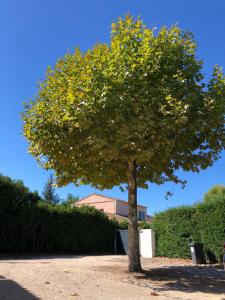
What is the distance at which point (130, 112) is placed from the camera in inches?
449

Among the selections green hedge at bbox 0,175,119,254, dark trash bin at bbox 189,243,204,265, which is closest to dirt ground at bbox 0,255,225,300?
dark trash bin at bbox 189,243,204,265

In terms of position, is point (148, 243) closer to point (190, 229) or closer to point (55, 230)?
point (190, 229)

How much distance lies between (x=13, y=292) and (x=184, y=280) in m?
5.57

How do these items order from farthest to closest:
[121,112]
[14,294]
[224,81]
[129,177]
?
[129,177]
[224,81]
[121,112]
[14,294]

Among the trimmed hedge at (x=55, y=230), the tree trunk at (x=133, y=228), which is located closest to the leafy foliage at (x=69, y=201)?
the trimmed hedge at (x=55, y=230)

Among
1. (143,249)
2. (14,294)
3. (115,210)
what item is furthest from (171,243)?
(115,210)

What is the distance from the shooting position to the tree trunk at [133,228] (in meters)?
13.0

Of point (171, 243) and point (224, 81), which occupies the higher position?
point (224, 81)

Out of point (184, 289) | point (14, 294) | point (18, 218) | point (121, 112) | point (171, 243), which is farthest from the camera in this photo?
point (18, 218)

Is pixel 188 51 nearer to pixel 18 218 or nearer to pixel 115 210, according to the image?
pixel 18 218

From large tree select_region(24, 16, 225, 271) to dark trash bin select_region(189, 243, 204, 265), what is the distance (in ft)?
20.1

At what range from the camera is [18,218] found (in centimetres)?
2353

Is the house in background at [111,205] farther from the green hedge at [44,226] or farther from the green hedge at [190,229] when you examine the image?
the green hedge at [190,229]

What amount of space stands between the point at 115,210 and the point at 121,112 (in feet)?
142
